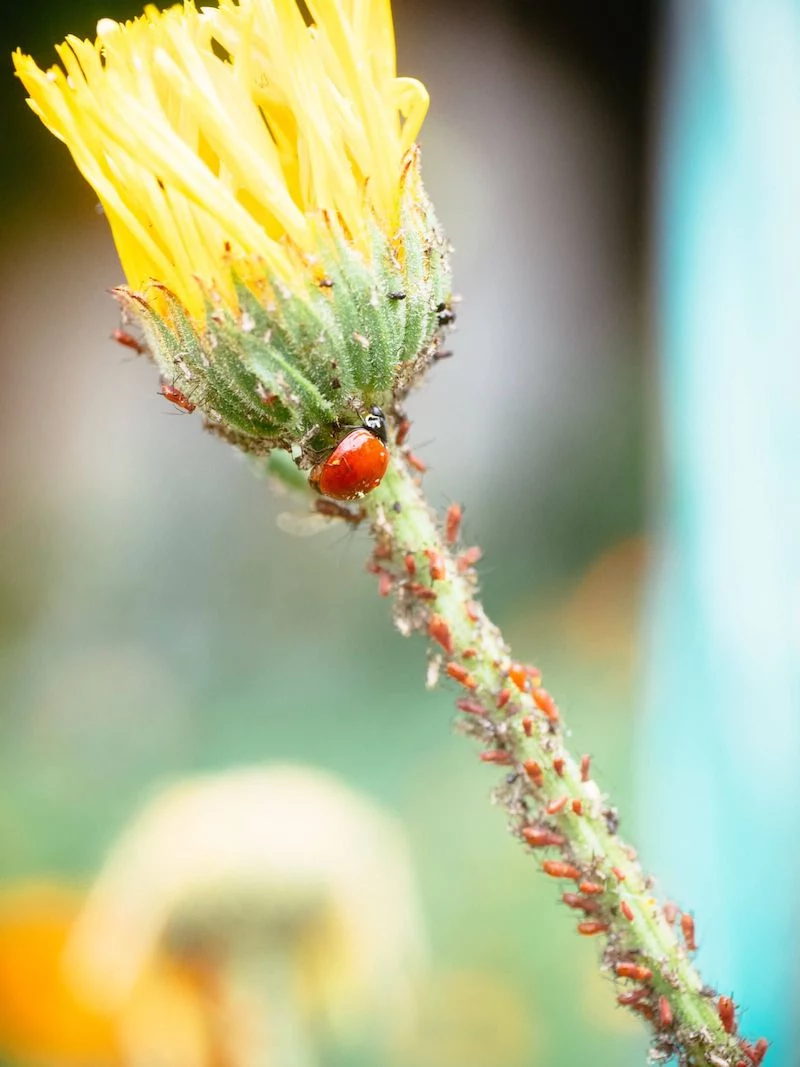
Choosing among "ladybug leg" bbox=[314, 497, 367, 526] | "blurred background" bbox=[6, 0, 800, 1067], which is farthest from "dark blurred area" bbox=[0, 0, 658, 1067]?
"ladybug leg" bbox=[314, 497, 367, 526]

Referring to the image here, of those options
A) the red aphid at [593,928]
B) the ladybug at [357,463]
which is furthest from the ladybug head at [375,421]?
the red aphid at [593,928]

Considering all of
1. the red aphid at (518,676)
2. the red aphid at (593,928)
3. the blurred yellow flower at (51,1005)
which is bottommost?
the blurred yellow flower at (51,1005)

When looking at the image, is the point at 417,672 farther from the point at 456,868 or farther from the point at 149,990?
the point at 149,990

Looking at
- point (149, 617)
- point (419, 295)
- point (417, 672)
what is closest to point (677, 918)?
point (419, 295)

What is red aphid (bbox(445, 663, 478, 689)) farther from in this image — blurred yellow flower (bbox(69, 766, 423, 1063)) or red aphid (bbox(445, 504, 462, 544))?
blurred yellow flower (bbox(69, 766, 423, 1063))

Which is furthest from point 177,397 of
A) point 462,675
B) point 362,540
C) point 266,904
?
point 362,540

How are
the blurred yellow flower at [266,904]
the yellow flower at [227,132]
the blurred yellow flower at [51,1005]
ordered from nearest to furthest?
the yellow flower at [227,132]
the blurred yellow flower at [266,904]
the blurred yellow flower at [51,1005]

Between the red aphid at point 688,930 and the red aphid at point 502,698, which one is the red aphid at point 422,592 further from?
the red aphid at point 688,930
